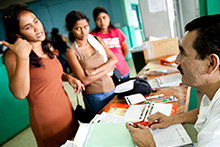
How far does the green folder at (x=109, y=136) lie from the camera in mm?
811

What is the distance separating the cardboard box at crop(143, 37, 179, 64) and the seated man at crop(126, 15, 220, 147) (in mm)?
1416

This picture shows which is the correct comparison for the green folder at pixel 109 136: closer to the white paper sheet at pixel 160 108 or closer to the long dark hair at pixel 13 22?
the white paper sheet at pixel 160 108

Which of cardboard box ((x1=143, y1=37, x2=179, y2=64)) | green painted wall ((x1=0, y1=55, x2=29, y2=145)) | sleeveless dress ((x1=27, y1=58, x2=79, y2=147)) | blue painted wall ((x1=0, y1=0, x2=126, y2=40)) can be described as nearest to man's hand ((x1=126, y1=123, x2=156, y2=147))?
sleeveless dress ((x1=27, y1=58, x2=79, y2=147))

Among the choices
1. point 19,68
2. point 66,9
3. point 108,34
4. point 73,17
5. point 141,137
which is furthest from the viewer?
point 66,9

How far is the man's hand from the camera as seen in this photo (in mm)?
771

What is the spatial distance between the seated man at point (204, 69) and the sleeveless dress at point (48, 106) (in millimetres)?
666

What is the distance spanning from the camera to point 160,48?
2189mm

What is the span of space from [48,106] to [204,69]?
106 cm

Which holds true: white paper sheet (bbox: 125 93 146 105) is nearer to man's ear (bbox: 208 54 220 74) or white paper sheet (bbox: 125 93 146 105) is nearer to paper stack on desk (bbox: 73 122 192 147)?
paper stack on desk (bbox: 73 122 192 147)

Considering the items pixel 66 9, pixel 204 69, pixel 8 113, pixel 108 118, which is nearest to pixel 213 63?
pixel 204 69

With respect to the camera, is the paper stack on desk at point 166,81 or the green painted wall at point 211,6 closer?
the paper stack on desk at point 166,81

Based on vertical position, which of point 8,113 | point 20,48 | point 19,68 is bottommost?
point 8,113

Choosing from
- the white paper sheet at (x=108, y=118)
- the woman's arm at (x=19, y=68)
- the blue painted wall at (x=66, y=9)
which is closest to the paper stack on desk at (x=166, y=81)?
the white paper sheet at (x=108, y=118)

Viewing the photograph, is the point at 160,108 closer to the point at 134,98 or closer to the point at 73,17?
the point at 134,98
